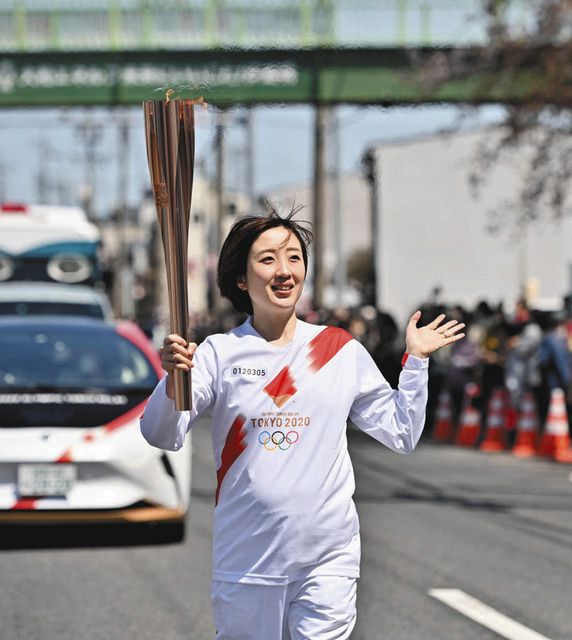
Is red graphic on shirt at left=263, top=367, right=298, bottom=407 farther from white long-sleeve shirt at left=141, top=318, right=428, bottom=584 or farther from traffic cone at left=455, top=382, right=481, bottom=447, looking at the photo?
traffic cone at left=455, top=382, right=481, bottom=447

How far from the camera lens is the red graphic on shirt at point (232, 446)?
445 centimetres

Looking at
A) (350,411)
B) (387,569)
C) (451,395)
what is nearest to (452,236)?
(451,395)

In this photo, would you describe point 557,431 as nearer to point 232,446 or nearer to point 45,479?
point 45,479

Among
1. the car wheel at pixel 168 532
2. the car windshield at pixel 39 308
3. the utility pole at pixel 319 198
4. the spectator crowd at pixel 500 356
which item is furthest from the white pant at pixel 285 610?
the utility pole at pixel 319 198

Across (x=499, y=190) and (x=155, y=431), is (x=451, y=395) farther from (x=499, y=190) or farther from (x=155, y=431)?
(x=499, y=190)

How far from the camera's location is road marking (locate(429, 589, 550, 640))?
7.24 metres

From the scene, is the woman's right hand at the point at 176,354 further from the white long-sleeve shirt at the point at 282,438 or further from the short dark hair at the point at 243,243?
the short dark hair at the point at 243,243

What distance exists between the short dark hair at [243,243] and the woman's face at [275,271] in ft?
0.08

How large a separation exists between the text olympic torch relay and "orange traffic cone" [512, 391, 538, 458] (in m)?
12.7

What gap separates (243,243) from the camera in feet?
15.0

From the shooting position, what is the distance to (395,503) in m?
12.5

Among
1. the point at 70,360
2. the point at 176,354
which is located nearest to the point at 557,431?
the point at 70,360

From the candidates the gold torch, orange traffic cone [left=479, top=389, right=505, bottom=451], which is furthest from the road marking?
orange traffic cone [left=479, top=389, right=505, bottom=451]

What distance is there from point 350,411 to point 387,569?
184 inches
